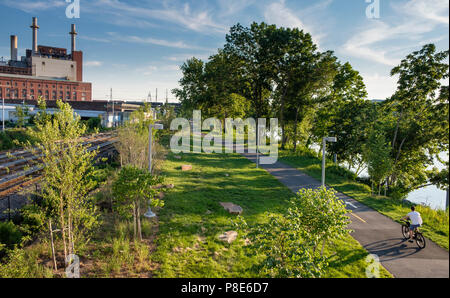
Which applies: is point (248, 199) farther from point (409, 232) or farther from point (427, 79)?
point (427, 79)

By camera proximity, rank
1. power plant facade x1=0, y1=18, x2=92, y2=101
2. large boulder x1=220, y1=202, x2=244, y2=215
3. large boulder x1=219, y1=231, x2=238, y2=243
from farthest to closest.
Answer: power plant facade x1=0, y1=18, x2=92, y2=101, large boulder x1=220, y1=202, x2=244, y2=215, large boulder x1=219, y1=231, x2=238, y2=243

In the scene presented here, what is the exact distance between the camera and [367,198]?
16547 mm

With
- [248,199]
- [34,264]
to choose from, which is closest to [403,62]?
[248,199]

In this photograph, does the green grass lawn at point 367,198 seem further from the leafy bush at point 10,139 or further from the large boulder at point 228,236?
the leafy bush at point 10,139

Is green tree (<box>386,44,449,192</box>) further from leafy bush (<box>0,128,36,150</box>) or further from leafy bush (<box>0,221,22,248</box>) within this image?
leafy bush (<box>0,128,36,150</box>)

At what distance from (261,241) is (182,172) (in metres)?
16.1

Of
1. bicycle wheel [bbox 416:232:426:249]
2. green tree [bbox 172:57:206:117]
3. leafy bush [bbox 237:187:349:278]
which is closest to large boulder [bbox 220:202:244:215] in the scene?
leafy bush [bbox 237:187:349:278]

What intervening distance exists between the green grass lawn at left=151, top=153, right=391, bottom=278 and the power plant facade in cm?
9145

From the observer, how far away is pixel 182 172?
21.2 metres

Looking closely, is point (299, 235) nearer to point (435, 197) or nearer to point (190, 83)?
point (435, 197)

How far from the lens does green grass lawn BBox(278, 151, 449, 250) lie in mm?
6883

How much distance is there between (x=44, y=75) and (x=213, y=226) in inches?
4689

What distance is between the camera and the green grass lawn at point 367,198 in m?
6.88

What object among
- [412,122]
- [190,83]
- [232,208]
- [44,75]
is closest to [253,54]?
[190,83]
